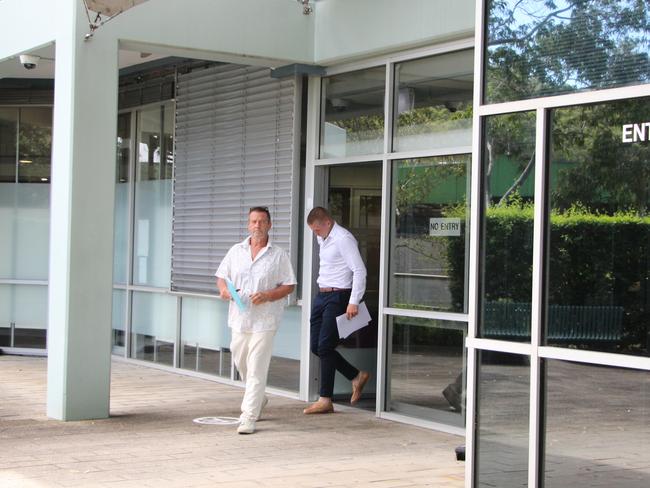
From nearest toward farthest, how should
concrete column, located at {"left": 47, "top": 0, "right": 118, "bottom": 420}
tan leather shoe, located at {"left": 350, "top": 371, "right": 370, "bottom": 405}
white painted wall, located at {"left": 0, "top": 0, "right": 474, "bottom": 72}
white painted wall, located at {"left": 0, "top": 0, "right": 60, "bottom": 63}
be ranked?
concrete column, located at {"left": 47, "top": 0, "right": 118, "bottom": 420}
white painted wall, located at {"left": 0, "top": 0, "right": 474, "bottom": 72}
white painted wall, located at {"left": 0, "top": 0, "right": 60, "bottom": 63}
tan leather shoe, located at {"left": 350, "top": 371, "right": 370, "bottom": 405}

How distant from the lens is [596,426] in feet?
17.2

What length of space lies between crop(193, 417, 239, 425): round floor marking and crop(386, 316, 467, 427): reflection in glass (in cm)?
134

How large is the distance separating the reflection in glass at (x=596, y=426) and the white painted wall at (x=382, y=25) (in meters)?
3.54

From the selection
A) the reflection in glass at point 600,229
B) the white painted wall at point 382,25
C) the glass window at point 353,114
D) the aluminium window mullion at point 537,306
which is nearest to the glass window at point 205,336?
the glass window at point 353,114

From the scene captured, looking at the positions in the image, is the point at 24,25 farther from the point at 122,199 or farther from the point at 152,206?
the point at 122,199

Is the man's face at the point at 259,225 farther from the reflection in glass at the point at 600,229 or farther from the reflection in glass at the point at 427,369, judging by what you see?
the reflection in glass at the point at 600,229

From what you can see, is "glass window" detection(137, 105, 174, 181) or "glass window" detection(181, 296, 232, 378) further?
"glass window" detection(137, 105, 174, 181)

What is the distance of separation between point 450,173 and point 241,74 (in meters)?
3.05

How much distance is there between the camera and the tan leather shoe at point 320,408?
912 centimetres

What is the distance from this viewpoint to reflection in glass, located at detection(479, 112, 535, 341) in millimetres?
5605

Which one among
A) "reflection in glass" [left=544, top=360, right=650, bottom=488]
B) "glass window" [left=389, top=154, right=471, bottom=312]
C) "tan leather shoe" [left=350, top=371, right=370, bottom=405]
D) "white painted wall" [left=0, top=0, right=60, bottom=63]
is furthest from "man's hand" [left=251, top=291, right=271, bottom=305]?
"reflection in glass" [left=544, top=360, right=650, bottom=488]

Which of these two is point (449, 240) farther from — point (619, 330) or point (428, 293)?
point (619, 330)

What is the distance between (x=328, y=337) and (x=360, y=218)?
4.98 feet

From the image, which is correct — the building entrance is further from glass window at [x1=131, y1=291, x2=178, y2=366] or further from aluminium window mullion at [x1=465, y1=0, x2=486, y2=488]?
aluminium window mullion at [x1=465, y1=0, x2=486, y2=488]
